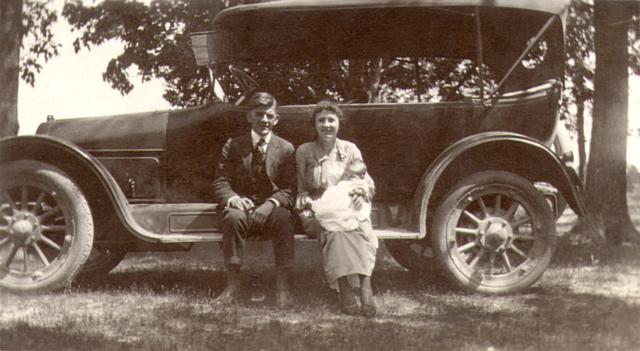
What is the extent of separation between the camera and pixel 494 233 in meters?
5.07

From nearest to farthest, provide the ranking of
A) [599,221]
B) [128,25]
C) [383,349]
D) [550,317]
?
[383,349]
[550,317]
[599,221]
[128,25]

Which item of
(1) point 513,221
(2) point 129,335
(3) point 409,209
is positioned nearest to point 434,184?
(3) point 409,209

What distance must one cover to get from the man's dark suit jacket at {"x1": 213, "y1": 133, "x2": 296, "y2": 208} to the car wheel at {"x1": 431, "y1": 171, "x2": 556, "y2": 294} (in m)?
1.12

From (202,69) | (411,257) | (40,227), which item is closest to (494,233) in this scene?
(411,257)

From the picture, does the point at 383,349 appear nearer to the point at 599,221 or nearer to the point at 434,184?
the point at 434,184

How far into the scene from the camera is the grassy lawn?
378 cm

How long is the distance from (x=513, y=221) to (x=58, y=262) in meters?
3.20

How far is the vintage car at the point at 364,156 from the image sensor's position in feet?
15.7

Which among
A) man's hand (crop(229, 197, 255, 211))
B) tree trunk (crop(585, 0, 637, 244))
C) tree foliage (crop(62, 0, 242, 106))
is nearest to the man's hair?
man's hand (crop(229, 197, 255, 211))

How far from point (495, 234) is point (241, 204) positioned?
1.83 meters

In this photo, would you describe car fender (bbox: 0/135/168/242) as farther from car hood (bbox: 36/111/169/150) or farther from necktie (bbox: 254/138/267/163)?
necktie (bbox: 254/138/267/163)

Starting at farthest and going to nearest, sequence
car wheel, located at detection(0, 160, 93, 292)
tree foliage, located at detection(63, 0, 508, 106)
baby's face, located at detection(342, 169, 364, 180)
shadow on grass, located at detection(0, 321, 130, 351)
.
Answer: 1. tree foliage, located at detection(63, 0, 508, 106)
2. baby's face, located at detection(342, 169, 364, 180)
3. car wheel, located at detection(0, 160, 93, 292)
4. shadow on grass, located at detection(0, 321, 130, 351)

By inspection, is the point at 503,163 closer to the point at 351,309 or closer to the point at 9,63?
the point at 351,309

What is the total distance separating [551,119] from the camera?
5.30 metres
